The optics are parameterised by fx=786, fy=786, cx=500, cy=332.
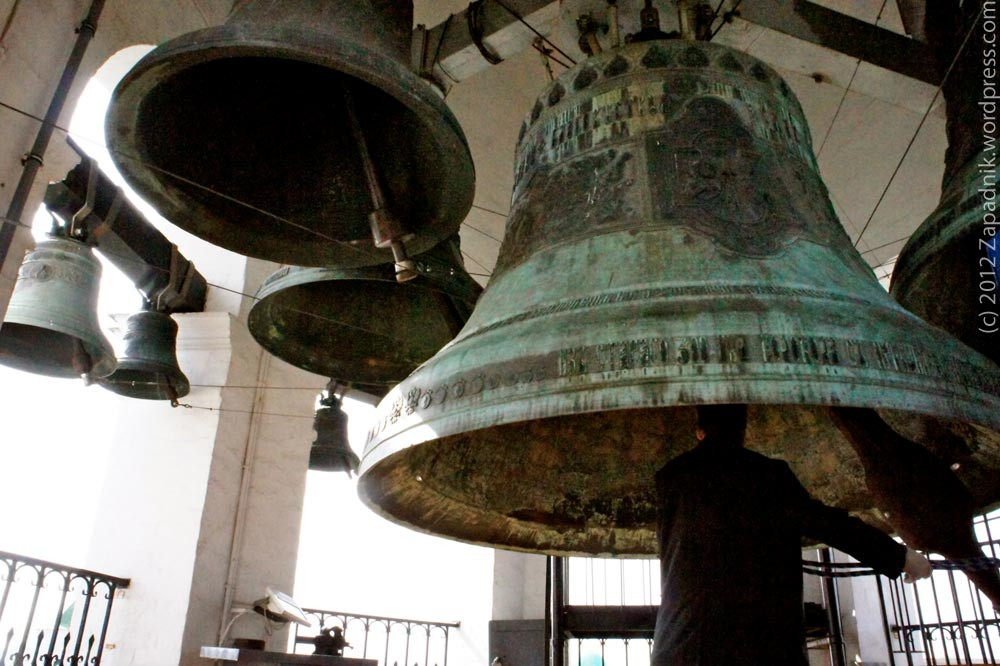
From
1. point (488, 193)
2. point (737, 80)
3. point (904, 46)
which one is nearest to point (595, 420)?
point (737, 80)

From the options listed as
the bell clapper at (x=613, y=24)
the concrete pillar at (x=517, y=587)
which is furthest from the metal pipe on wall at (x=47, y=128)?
the concrete pillar at (x=517, y=587)

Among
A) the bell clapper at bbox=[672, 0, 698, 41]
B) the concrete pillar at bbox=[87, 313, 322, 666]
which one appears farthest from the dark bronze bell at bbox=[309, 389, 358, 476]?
the bell clapper at bbox=[672, 0, 698, 41]

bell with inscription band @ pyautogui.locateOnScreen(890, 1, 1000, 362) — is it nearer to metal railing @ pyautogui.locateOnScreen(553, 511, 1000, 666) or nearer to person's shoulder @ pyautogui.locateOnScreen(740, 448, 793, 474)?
person's shoulder @ pyautogui.locateOnScreen(740, 448, 793, 474)

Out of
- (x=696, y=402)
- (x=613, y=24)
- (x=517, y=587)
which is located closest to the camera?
(x=696, y=402)

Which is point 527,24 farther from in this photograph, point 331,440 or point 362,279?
Answer: point 331,440

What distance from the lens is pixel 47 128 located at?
1.68 meters

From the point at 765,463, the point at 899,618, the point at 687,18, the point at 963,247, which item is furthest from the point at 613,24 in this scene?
the point at 899,618

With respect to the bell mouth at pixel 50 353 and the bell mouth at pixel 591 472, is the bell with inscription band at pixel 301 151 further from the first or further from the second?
the bell mouth at pixel 50 353

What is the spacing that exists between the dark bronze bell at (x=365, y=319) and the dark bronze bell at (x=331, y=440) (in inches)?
53.0

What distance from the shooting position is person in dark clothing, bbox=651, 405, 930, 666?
1162mm

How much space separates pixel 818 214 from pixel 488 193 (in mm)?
2598

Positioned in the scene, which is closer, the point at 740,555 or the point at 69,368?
the point at 740,555

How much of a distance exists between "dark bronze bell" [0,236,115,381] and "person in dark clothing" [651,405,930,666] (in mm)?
2072

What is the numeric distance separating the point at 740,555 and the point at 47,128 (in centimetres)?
162
